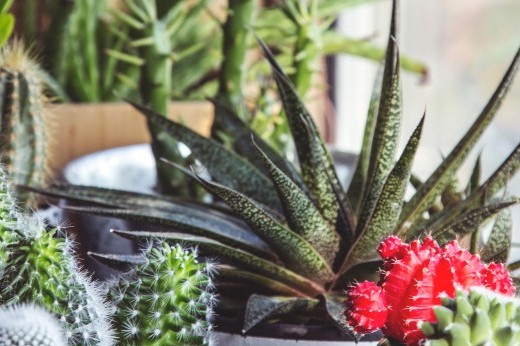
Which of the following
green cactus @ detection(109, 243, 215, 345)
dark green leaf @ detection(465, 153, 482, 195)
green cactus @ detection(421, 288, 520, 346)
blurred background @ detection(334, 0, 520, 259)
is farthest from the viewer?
blurred background @ detection(334, 0, 520, 259)

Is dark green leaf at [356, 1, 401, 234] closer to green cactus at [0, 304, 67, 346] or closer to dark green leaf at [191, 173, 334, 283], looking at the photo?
dark green leaf at [191, 173, 334, 283]

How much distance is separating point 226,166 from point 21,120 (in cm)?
24

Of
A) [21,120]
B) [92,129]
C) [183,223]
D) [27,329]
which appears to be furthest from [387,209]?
[92,129]

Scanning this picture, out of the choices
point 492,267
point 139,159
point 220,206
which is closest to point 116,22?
point 139,159

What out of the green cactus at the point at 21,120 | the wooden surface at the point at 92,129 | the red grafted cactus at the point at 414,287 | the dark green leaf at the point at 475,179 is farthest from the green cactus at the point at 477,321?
the wooden surface at the point at 92,129

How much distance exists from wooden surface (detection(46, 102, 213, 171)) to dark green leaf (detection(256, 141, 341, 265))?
1.91 ft

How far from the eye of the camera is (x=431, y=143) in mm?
1577

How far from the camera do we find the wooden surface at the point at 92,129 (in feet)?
3.90

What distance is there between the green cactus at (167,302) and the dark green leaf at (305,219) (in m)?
0.10

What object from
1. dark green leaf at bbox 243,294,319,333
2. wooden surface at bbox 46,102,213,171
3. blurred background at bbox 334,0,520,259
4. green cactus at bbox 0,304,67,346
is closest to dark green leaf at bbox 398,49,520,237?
dark green leaf at bbox 243,294,319,333

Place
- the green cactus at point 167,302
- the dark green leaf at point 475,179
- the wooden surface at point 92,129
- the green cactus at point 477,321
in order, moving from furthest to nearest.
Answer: the wooden surface at point 92,129 < the dark green leaf at point 475,179 < the green cactus at point 167,302 < the green cactus at point 477,321

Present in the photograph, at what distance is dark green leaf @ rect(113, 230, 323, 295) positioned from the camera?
24.4 inches

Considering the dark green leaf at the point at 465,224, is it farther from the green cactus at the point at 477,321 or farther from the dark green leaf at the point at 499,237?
the green cactus at the point at 477,321

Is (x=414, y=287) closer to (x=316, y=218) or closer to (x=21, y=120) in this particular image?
(x=316, y=218)
